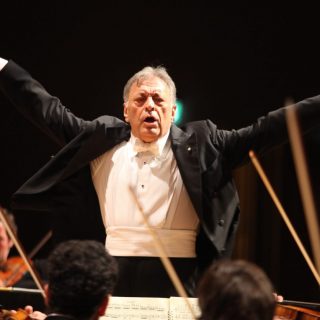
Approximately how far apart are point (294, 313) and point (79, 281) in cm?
81

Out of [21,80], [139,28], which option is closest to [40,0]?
[139,28]

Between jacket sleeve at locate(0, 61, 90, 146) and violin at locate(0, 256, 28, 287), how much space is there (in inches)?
43.8

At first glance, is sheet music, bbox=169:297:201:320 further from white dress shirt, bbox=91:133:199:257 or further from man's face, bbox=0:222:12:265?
man's face, bbox=0:222:12:265

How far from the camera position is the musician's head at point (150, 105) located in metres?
2.61

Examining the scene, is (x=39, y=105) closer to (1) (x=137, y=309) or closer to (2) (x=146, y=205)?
(2) (x=146, y=205)

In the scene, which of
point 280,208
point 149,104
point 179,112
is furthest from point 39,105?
point 179,112

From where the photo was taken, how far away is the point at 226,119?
4.04 m

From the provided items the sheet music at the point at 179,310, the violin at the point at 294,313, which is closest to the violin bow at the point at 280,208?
the violin at the point at 294,313

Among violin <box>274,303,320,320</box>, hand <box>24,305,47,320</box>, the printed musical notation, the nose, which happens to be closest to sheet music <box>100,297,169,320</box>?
the printed musical notation

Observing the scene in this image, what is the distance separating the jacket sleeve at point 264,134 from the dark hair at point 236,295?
113 cm

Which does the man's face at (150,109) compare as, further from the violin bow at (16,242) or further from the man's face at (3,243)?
the man's face at (3,243)

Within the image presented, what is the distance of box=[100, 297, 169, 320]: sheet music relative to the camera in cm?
209

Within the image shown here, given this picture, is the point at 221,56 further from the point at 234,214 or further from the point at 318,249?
the point at 318,249

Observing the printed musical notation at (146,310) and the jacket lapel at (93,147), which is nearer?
the printed musical notation at (146,310)
